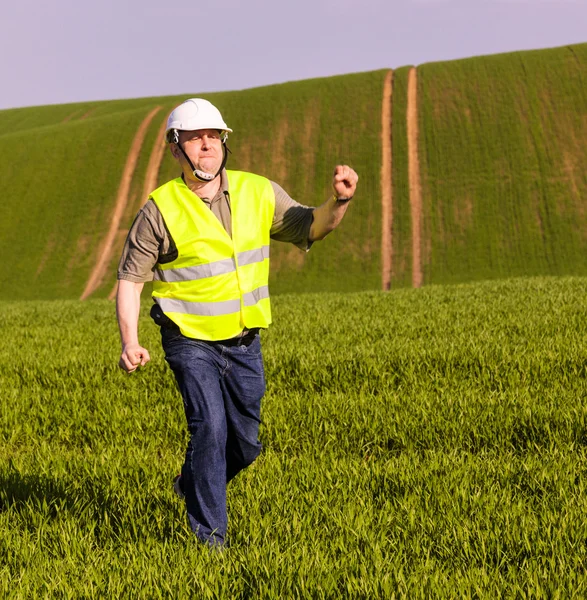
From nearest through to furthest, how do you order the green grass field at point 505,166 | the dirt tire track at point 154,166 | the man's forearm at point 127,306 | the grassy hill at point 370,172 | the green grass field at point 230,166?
1. the man's forearm at point 127,306
2. the green grass field at point 505,166
3. the grassy hill at point 370,172
4. the green grass field at point 230,166
5. the dirt tire track at point 154,166

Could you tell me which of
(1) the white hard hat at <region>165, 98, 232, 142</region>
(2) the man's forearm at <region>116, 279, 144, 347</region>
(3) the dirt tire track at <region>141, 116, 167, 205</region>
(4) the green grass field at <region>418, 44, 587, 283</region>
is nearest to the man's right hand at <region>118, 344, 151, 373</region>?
(2) the man's forearm at <region>116, 279, 144, 347</region>

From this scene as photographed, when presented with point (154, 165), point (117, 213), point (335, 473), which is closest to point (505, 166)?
point (154, 165)

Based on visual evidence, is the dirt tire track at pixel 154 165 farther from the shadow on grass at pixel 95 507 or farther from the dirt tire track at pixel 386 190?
the shadow on grass at pixel 95 507

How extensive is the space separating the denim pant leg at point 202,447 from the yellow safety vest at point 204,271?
0.67 feet

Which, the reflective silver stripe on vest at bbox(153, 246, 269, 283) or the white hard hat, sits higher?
the white hard hat

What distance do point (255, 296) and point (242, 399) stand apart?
0.66 meters

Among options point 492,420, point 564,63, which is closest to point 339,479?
point 492,420

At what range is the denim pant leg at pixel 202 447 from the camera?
4.09 metres

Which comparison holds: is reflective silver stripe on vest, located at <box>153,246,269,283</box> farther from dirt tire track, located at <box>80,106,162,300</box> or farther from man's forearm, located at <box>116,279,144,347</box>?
dirt tire track, located at <box>80,106,162,300</box>

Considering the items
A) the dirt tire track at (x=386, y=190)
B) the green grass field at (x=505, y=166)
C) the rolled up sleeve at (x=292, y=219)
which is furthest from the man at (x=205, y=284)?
the green grass field at (x=505, y=166)

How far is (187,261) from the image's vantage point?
14.1 feet

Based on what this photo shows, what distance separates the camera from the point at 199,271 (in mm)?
4270

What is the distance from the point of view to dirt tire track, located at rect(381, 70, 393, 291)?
44250mm

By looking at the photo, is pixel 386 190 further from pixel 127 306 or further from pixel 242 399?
pixel 127 306
